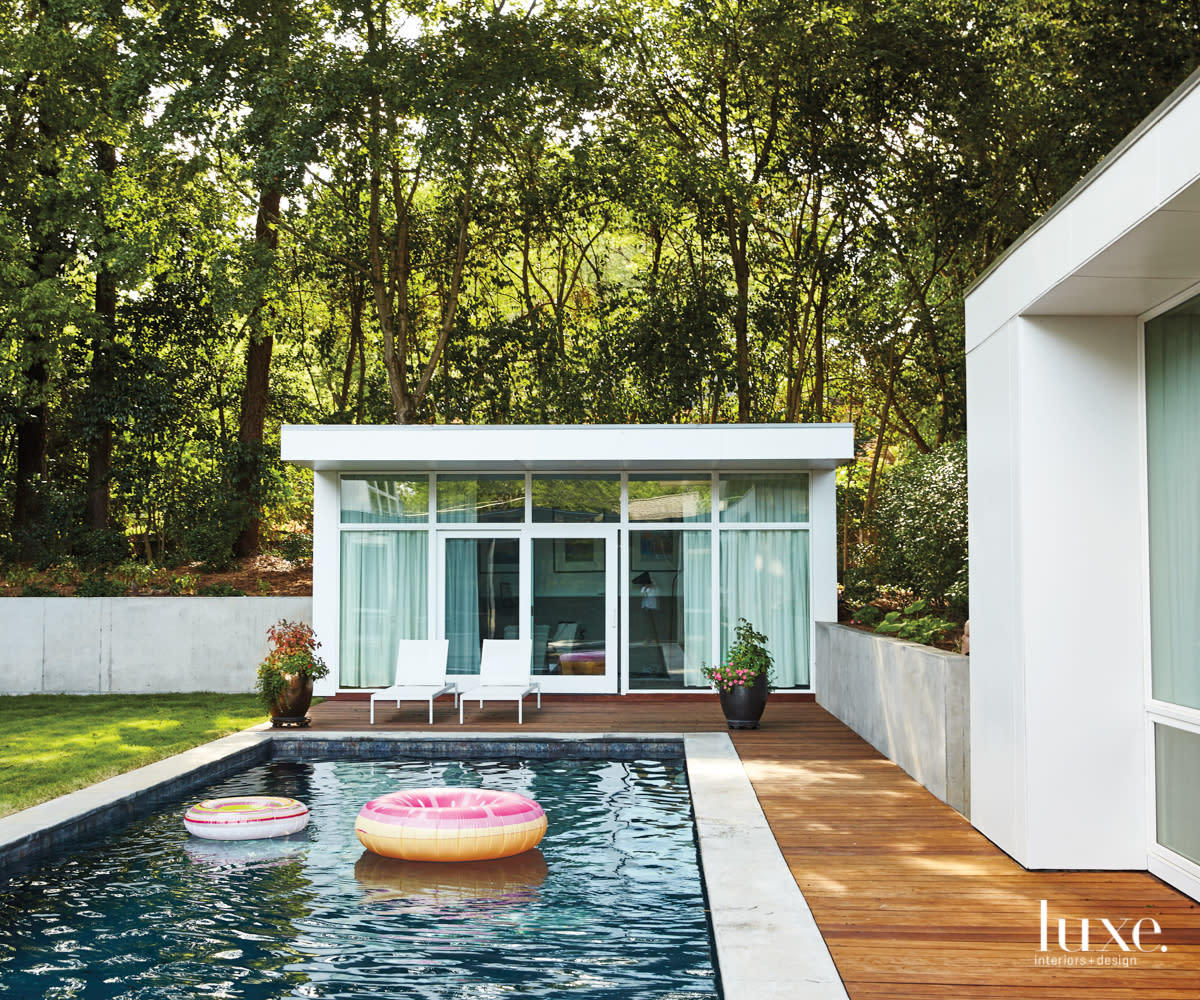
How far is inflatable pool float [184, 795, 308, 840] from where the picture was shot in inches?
256

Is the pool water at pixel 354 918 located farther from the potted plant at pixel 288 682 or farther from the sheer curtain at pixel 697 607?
the sheer curtain at pixel 697 607

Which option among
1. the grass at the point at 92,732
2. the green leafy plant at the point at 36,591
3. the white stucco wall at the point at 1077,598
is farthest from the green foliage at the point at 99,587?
the white stucco wall at the point at 1077,598

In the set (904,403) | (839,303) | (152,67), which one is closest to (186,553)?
(152,67)

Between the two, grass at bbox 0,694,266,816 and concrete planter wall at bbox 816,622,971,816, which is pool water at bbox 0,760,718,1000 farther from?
concrete planter wall at bbox 816,622,971,816

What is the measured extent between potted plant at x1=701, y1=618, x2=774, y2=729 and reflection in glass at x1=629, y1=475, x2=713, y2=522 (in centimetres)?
280

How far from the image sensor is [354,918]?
514 cm

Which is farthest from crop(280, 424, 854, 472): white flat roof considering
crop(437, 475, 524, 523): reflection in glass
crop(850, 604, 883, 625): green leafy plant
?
crop(850, 604, 883, 625): green leafy plant

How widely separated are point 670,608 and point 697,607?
308mm

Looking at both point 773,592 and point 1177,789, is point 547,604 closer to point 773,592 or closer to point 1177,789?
point 773,592

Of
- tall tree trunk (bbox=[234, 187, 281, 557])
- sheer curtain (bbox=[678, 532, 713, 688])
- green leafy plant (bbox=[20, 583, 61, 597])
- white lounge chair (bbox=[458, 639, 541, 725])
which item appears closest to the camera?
white lounge chair (bbox=[458, 639, 541, 725])

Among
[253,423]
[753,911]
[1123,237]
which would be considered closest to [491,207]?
[253,423]

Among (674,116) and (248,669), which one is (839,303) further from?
(248,669)

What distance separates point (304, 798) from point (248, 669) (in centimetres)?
621

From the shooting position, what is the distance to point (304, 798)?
7922 millimetres
